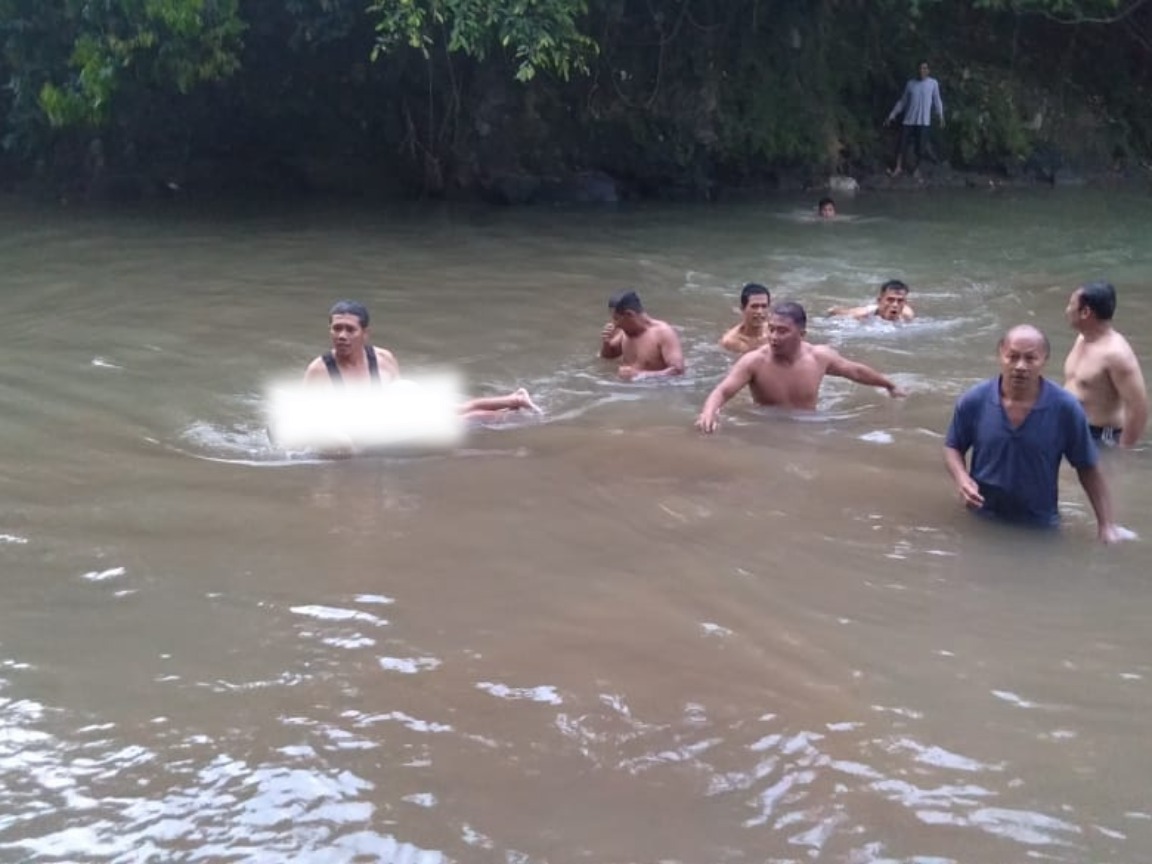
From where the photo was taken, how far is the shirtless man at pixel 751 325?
10.2 meters

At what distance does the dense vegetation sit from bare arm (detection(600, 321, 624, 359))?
6.26 m

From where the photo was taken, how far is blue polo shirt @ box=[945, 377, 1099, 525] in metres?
6.14

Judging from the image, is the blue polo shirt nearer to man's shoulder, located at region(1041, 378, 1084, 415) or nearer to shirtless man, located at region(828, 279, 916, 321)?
man's shoulder, located at region(1041, 378, 1084, 415)

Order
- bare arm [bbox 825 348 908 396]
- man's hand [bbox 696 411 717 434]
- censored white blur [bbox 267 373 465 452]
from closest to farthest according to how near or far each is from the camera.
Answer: censored white blur [bbox 267 373 465 452] < man's hand [bbox 696 411 717 434] < bare arm [bbox 825 348 908 396]

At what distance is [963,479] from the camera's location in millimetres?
6289

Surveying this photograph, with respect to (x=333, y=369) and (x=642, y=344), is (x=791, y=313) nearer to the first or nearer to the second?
(x=642, y=344)

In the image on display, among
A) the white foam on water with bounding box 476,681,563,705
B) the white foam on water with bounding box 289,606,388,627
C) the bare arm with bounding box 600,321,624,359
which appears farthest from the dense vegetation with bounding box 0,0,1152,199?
the white foam on water with bounding box 476,681,563,705

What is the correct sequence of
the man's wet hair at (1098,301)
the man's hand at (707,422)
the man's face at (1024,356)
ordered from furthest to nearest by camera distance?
1. the man's hand at (707,422)
2. the man's wet hair at (1098,301)
3. the man's face at (1024,356)

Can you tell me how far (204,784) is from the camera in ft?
13.5

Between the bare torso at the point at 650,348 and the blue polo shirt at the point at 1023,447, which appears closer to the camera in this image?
the blue polo shirt at the point at 1023,447

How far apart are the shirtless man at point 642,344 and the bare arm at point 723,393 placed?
102 centimetres

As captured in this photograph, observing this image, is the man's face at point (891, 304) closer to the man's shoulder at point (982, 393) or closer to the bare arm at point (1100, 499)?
the man's shoulder at point (982, 393)

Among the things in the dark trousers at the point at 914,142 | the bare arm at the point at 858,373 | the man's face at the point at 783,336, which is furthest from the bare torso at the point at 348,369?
the dark trousers at the point at 914,142

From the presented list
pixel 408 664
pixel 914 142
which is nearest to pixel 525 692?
pixel 408 664
